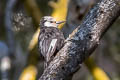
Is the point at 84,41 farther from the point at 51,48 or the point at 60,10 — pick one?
the point at 60,10

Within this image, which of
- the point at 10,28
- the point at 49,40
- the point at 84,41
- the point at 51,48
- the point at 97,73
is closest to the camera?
the point at 84,41

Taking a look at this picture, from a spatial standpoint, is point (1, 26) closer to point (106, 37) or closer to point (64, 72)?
point (106, 37)

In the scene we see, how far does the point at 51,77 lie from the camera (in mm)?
3037

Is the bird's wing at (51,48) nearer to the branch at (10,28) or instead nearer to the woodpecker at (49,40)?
the woodpecker at (49,40)

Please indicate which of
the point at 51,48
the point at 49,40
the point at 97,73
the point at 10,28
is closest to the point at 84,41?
the point at 51,48

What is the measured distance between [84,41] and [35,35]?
2.40 m

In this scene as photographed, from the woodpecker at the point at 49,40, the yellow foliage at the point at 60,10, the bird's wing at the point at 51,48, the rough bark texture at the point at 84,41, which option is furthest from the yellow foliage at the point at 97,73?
the rough bark texture at the point at 84,41

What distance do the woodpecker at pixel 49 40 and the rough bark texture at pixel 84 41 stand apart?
13.3 inches

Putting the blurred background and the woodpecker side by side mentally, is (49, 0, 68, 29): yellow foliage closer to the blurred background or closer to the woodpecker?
the blurred background

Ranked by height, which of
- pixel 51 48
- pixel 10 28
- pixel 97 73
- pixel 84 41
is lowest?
pixel 97 73

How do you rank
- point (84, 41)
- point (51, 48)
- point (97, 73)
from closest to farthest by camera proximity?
point (84, 41) < point (51, 48) < point (97, 73)

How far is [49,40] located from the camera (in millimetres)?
3811

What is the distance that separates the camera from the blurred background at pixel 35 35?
5383 mm

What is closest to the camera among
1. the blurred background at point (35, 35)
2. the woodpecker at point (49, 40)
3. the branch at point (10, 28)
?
the woodpecker at point (49, 40)
